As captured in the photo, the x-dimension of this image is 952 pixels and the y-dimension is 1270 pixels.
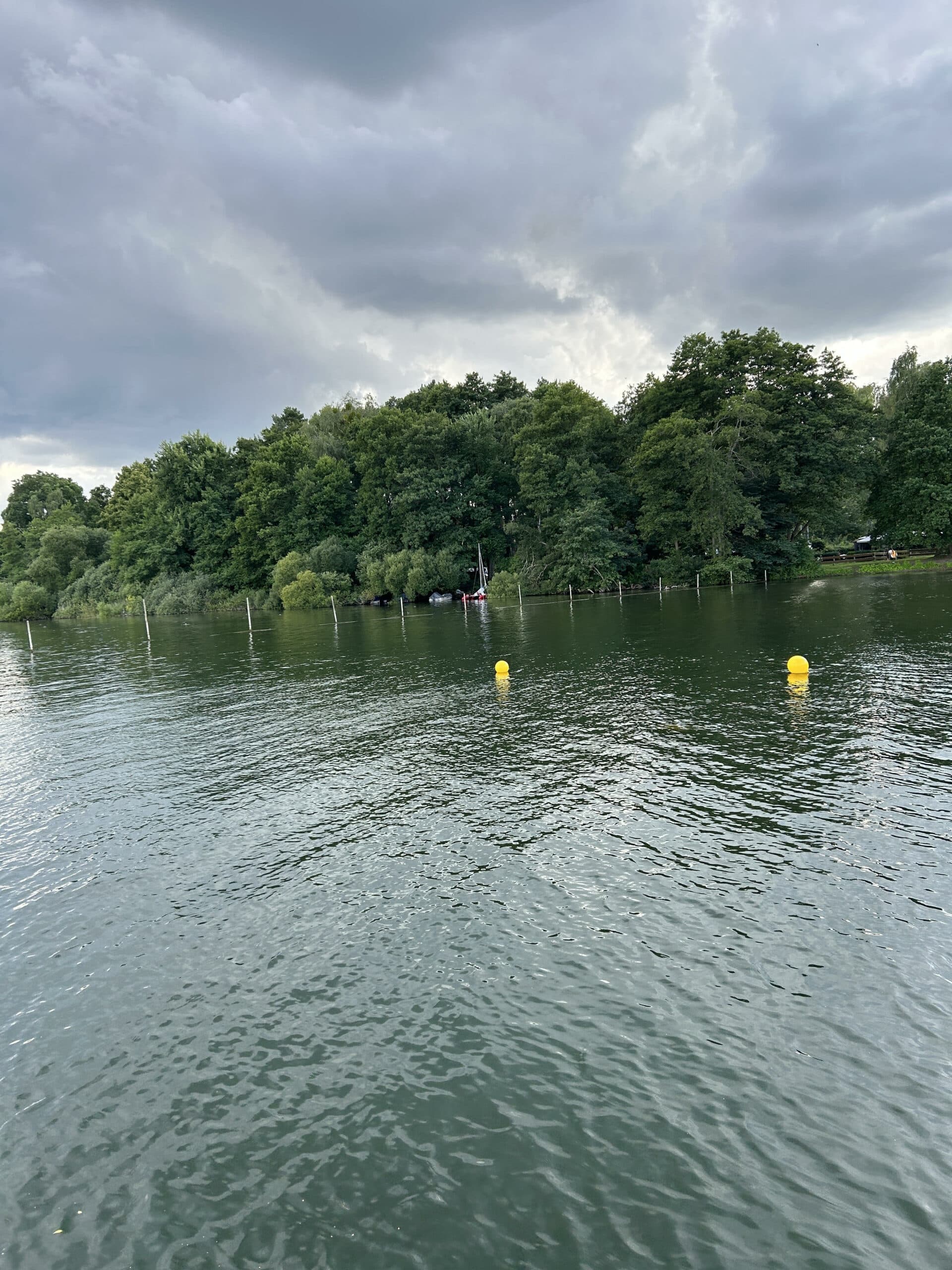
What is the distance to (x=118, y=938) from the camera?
11.4 m

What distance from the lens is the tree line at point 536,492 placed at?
2825 inches

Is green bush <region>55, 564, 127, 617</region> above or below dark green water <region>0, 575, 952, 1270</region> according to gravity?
above

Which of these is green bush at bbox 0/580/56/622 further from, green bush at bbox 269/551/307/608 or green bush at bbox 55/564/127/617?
green bush at bbox 269/551/307/608

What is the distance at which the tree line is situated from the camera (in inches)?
2825

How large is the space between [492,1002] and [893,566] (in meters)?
80.0

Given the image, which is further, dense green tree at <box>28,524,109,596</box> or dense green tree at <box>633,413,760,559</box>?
dense green tree at <box>28,524,109,596</box>

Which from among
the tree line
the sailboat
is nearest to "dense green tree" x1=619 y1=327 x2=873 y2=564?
the tree line

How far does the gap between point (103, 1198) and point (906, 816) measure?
47.0 ft

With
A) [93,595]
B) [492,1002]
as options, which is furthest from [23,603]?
[492,1002]

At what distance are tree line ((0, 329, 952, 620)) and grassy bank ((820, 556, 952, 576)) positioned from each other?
2.57m

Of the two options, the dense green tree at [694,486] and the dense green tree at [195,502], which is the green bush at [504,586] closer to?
the dense green tree at [694,486]

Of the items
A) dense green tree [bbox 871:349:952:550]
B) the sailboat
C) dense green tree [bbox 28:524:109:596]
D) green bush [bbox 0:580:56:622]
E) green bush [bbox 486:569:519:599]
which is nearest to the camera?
dense green tree [bbox 871:349:952:550]

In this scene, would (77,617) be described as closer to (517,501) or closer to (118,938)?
(517,501)

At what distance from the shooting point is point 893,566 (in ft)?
242
